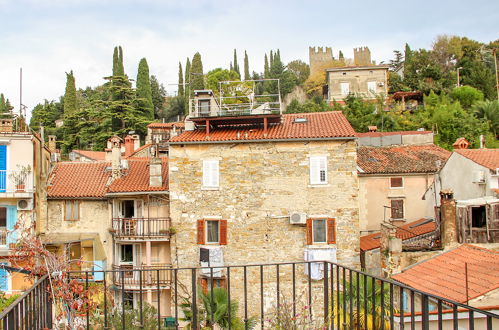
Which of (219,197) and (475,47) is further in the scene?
(475,47)

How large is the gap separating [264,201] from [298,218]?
1444mm

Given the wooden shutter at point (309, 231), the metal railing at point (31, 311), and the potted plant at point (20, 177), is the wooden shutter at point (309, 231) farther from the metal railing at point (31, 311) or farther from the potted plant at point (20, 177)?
the metal railing at point (31, 311)

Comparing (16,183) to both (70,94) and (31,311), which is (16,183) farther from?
(70,94)

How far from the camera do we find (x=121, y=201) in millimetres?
19016

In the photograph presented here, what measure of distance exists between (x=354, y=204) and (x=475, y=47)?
37.2m

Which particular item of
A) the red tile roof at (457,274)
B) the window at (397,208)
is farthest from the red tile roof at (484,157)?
the window at (397,208)

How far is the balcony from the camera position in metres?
17.4

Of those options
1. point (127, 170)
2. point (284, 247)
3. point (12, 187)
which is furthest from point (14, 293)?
point (284, 247)

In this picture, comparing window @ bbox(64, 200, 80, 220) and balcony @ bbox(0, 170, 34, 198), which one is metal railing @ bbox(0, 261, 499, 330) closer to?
window @ bbox(64, 200, 80, 220)

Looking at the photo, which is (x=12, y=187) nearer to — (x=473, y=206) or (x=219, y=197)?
(x=219, y=197)

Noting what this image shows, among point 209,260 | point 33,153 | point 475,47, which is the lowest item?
point 209,260

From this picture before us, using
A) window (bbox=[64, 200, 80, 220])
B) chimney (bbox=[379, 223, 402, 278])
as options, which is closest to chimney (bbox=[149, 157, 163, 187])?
window (bbox=[64, 200, 80, 220])

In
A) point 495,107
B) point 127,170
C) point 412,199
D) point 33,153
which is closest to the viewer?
point 33,153

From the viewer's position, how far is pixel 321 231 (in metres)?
16.9
